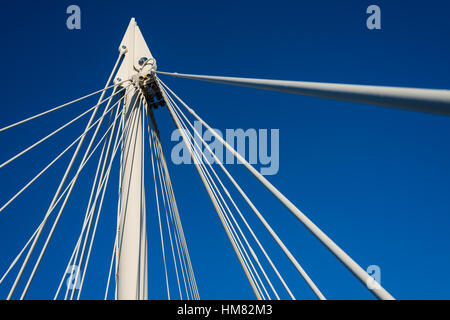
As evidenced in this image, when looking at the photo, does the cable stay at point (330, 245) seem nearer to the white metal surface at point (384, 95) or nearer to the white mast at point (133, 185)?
the white metal surface at point (384, 95)

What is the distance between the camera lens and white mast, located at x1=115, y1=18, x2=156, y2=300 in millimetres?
4890

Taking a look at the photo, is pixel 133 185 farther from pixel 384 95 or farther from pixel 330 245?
pixel 384 95

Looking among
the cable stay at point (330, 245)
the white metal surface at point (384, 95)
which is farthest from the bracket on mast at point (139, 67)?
the white metal surface at point (384, 95)

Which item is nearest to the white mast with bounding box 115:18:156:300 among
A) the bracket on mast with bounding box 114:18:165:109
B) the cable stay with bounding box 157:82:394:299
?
the bracket on mast with bounding box 114:18:165:109

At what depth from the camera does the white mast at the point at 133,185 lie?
489 cm

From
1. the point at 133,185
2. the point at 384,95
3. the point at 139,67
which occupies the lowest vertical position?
the point at 133,185

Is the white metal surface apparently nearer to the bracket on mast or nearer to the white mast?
the white mast

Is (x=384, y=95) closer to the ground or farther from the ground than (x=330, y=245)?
farther from the ground

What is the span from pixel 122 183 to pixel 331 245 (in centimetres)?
408

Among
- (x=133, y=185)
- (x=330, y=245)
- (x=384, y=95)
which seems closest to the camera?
(x=384, y=95)

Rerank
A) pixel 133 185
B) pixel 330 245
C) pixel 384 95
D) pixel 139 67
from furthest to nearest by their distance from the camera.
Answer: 1. pixel 139 67
2. pixel 133 185
3. pixel 330 245
4. pixel 384 95

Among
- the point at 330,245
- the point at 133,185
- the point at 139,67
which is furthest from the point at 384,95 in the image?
the point at 139,67

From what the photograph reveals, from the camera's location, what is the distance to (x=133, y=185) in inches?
217
